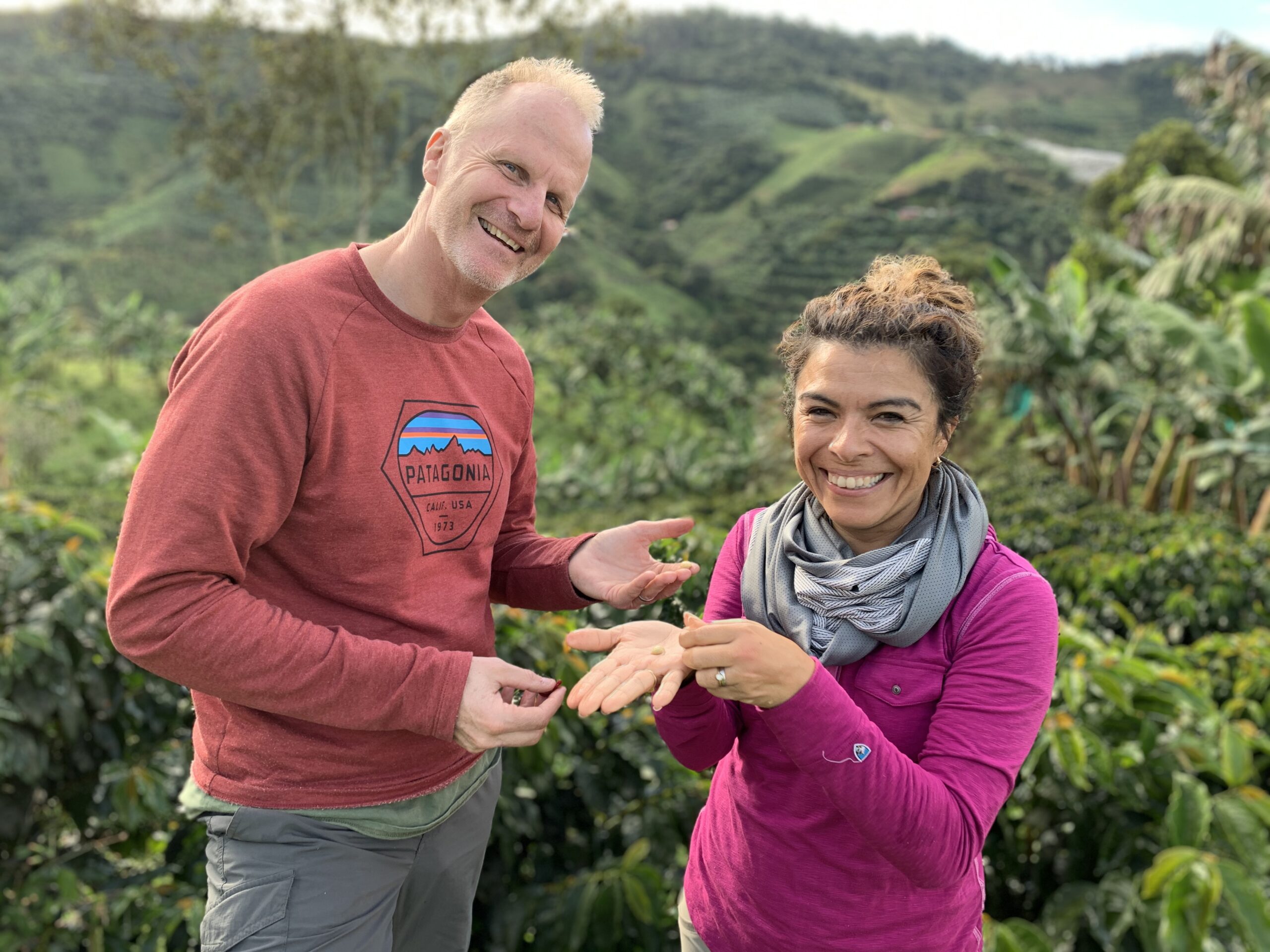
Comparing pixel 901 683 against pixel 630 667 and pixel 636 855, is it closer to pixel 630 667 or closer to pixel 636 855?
pixel 630 667

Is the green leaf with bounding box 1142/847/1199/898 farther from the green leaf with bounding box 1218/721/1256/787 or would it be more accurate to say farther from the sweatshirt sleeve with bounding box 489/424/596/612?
the sweatshirt sleeve with bounding box 489/424/596/612

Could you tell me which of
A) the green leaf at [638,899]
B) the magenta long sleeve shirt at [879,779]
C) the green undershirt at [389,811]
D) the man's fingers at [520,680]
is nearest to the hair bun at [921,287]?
the magenta long sleeve shirt at [879,779]

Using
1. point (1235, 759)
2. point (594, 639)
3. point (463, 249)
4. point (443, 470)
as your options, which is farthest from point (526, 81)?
point (1235, 759)

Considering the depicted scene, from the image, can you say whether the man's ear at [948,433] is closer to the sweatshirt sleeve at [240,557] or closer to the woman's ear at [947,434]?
the woman's ear at [947,434]

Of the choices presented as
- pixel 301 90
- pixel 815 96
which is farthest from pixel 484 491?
pixel 815 96

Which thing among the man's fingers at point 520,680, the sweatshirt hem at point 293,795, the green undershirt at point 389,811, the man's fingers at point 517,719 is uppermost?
the man's fingers at point 520,680

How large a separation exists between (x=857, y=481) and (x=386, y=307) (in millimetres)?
712

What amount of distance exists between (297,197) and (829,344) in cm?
3625

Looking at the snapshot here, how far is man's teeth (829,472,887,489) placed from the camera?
1257 mm

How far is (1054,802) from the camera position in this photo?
2.01 meters

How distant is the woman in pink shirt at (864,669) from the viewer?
41.6 inches

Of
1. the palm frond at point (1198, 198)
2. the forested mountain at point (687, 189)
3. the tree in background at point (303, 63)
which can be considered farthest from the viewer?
the forested mountain at point (687, 189)

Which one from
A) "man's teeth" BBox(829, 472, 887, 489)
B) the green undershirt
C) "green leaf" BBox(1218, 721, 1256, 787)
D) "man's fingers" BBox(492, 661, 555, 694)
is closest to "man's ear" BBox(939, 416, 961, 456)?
"man's teeth" BBox(829, 472, 887, 489)

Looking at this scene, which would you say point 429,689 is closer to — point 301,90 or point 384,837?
point 384,837
